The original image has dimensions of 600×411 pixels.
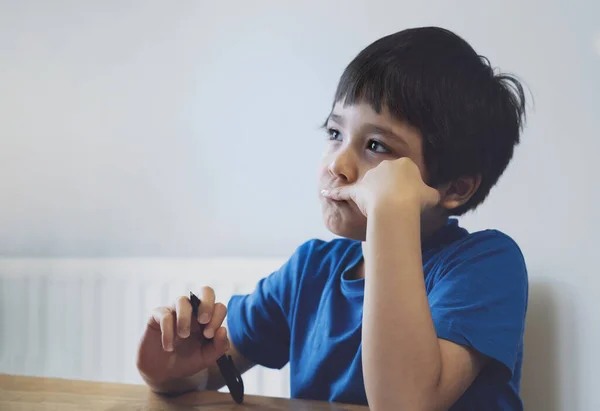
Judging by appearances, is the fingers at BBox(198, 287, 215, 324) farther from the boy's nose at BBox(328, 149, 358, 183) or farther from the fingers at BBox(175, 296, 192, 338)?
the boy's nose at BBox(328, 149, 358, 183)

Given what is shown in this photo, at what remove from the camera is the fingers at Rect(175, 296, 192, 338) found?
80 centimetres

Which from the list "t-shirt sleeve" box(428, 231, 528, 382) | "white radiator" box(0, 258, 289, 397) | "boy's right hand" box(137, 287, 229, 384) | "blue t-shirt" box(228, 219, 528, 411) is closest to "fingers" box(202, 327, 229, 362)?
"boy's right hand" box(137, 287, 229, 384)

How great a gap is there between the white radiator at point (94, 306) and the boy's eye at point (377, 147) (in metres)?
0.61

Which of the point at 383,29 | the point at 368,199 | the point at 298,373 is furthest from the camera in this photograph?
the point at 383,29

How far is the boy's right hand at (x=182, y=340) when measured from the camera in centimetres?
80

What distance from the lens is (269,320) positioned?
1.01 m

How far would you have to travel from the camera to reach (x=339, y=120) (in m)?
0.83

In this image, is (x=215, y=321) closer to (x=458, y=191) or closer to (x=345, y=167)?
(x=345, y=167)

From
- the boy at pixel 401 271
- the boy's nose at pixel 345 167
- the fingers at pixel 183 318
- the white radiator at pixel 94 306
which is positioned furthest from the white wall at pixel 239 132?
the fingers at pixel 183 318

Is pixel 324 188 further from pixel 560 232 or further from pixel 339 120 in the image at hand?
pixel 560 232

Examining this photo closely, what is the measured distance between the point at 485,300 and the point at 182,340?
14.5 inches

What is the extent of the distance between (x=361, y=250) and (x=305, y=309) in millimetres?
112

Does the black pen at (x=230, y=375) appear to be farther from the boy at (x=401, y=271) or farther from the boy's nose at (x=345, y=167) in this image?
the boy's nose at (x=345, y=167)

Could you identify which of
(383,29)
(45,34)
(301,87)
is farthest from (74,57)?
(383,29)
